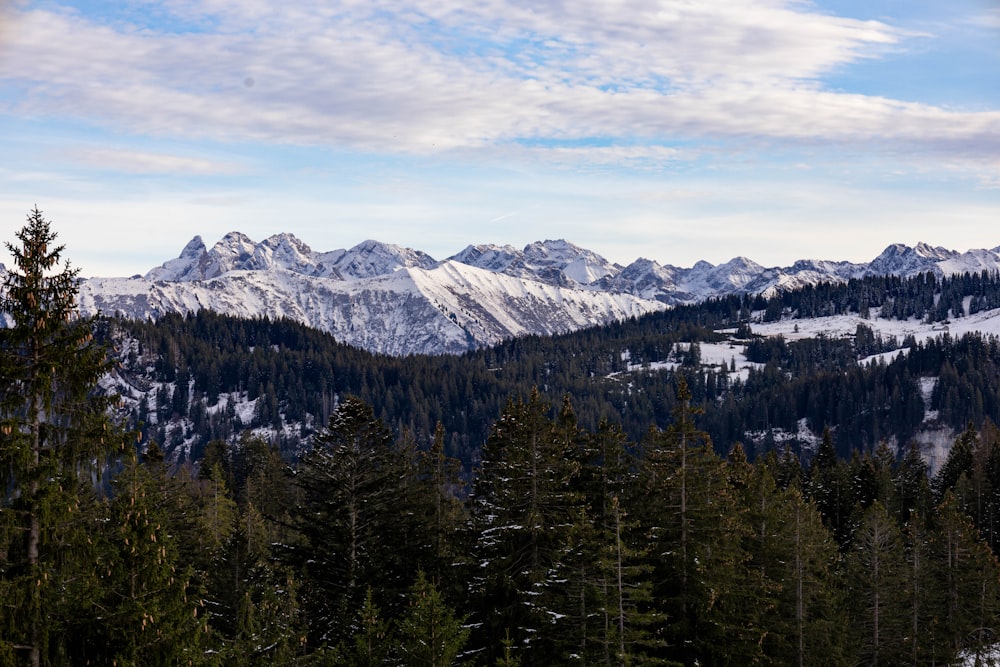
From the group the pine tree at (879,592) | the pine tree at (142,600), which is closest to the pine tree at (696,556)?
the pine tree at (879,592)

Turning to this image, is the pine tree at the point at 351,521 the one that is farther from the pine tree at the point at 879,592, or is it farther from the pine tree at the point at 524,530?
the pine tree at the point at 879,592

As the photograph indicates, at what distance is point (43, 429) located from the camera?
64.4 ft

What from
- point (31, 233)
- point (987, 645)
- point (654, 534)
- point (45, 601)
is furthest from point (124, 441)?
point (987, 645)

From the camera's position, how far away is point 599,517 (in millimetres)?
40219

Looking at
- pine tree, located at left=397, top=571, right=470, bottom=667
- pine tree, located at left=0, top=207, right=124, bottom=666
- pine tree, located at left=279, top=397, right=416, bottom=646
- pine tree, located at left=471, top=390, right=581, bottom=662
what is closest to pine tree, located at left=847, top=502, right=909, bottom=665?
pine tree, located at left=471, top=390, right=581, bottom=662

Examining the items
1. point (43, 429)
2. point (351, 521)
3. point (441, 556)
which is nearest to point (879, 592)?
point (441, 556)

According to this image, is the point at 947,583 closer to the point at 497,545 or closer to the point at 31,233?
the point at 497,545

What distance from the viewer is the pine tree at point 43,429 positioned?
→ 19.0 meters

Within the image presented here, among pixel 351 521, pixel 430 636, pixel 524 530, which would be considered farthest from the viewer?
pixel 351 521

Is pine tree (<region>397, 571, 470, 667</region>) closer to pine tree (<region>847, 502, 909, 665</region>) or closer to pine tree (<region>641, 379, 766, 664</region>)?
pine tree (<region>641, 379, 766, 664</region>)

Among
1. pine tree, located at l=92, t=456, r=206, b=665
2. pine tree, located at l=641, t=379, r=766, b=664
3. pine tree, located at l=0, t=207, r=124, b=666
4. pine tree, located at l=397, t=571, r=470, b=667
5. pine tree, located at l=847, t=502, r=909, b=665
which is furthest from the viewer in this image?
pine tree, located at l=847, t=502, r=909, b=665

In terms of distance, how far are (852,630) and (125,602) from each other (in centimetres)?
4842

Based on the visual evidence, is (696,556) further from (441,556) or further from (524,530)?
(441,556)

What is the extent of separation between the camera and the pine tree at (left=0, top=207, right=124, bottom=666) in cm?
1900
